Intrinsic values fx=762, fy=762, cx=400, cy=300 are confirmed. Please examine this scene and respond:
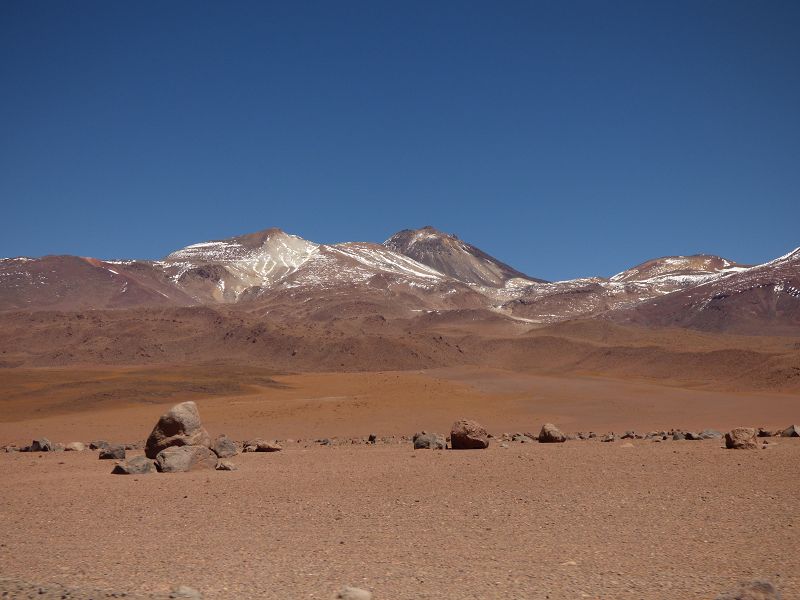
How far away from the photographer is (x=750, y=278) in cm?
14275

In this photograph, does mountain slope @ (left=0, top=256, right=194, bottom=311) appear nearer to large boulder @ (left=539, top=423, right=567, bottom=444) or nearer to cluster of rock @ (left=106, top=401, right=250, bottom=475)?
cluster of rock @ (left=106, top=401, right=250, bottom=475)

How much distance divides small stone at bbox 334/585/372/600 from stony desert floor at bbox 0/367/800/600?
0.47 m

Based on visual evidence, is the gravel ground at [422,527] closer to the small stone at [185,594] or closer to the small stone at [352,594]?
the small stone at [185,594]

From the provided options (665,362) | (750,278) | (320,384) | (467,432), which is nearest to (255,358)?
(320,384)

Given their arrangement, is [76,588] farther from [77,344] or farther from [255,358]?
[77,344]

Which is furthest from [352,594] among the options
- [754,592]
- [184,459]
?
[184,459]

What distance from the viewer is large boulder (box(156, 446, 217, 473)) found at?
15547 millimetres

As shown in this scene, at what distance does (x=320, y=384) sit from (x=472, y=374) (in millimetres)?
16307

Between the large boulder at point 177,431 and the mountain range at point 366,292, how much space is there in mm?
105004

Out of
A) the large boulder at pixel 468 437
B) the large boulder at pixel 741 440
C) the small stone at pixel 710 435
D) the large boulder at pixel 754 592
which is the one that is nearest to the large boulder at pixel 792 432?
the small stone at pixel 710 435

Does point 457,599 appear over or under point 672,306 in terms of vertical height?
under

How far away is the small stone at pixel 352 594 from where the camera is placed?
6.59m

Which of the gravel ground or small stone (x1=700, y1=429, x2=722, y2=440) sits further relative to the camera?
small stone (x1=700, y1=429, x2=722, y2=440)

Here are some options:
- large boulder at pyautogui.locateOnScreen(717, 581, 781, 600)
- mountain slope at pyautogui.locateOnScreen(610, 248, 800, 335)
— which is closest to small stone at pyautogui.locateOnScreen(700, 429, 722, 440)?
large boulder at pyautogui.locateOnScreen(717, 581, 781, 600)
